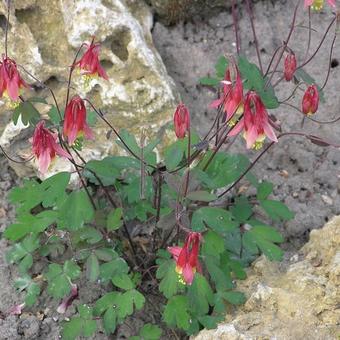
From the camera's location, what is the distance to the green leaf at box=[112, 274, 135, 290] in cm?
240

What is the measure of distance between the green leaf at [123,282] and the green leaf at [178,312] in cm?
16

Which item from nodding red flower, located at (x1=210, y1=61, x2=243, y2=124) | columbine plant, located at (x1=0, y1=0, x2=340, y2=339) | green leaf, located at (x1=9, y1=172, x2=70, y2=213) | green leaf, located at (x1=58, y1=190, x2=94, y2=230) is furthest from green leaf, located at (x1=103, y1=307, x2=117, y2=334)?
nodding red flower, located at (x1=210, y1=61, x2=243, y2=124)

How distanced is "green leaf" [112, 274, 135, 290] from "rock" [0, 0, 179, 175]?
1.83ft

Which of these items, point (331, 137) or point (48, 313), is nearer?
point (48, 313)

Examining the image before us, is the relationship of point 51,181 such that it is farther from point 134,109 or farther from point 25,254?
point 134,109

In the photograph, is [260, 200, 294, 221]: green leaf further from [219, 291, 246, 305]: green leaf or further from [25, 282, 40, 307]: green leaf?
[25, 282, 40, 307]: green leaf

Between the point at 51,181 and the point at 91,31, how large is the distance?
2.57 feet

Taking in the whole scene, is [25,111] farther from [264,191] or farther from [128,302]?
[264,191]

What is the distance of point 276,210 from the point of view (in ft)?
8.56

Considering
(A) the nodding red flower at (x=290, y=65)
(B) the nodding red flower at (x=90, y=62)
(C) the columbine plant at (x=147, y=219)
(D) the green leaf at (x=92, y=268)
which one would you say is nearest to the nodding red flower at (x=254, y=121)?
(C) the columbine plant at (x=147, y=219)

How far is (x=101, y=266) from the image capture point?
245 centimetres

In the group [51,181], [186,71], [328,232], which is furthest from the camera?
[186,71]

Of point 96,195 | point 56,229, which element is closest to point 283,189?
point 96,195

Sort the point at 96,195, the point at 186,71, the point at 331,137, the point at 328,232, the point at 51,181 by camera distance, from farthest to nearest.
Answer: the point at 186,71, the point at 331,137, the point at 96,195, the point at 328,232, the point at 51,181
